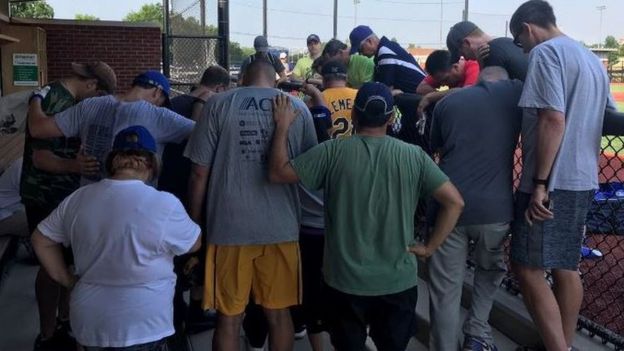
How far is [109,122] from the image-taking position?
3.38 m

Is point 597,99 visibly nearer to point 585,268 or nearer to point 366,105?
point 366,105

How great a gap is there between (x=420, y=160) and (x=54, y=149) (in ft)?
7.05

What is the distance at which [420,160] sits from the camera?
2.68 m

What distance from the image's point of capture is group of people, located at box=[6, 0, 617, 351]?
2.43m

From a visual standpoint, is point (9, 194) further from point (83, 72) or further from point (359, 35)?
point (359, 35)

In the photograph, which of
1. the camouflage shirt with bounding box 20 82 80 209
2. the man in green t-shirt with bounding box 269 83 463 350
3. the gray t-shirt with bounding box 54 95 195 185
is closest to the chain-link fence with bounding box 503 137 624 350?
the man in green t-shirt with bounding box 269 83 463 350

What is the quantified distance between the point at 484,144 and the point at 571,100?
438 mm

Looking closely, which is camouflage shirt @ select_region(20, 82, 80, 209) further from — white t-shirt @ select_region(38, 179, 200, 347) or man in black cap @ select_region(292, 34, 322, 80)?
man in black cap @ select_region(292, 34, 322, 80)

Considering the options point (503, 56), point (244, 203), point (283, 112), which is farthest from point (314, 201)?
point (503, 56)

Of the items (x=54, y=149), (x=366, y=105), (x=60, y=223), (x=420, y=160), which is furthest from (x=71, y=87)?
(x=420, y=160)

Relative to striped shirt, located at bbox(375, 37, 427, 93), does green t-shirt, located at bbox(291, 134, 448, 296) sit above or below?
below

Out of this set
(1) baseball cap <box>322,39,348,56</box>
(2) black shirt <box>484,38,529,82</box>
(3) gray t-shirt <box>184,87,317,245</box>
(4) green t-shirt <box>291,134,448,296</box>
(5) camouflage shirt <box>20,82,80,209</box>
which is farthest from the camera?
(1) baseball cap <box>322,39,348,56</box>

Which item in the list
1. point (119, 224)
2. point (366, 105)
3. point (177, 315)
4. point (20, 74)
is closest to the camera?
point (119, 224)

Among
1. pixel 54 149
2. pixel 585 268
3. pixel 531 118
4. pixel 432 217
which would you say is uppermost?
pixel 531 118
